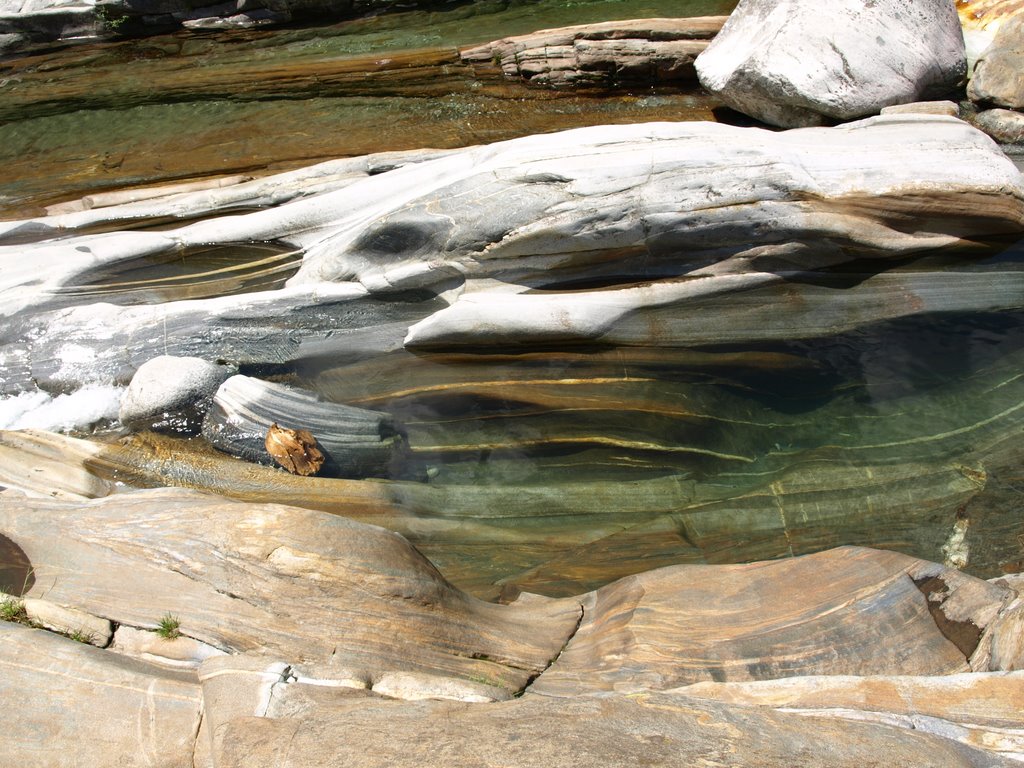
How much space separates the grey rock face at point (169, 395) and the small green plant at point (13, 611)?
1.34m

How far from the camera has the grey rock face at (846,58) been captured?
15.8ft

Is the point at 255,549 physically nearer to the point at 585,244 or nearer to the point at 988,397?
the point at 585,244

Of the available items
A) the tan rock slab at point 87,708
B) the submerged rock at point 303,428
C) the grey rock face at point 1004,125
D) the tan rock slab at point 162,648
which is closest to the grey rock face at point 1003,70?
the grey rock face at point 1004,125

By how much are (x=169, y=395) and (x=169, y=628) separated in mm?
1529

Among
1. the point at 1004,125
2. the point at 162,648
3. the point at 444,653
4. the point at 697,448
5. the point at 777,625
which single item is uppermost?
the point at 1004,125

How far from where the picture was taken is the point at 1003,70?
486 cm

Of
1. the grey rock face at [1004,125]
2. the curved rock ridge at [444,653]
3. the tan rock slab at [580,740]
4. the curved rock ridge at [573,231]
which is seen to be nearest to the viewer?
the tan rock slab at [580,740]

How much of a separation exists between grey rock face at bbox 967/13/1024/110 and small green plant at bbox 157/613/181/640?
503 centimetres

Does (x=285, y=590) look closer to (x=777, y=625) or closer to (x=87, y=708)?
(x=87, y=708)

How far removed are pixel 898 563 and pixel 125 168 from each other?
5156 millimetres

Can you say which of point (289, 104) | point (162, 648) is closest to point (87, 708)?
point (162, 648)

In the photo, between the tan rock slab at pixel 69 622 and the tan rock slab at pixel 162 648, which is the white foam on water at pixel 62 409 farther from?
the tan rock slab at pixel 162 648

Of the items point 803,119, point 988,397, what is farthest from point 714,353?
point 803,119

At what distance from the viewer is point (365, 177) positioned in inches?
190
